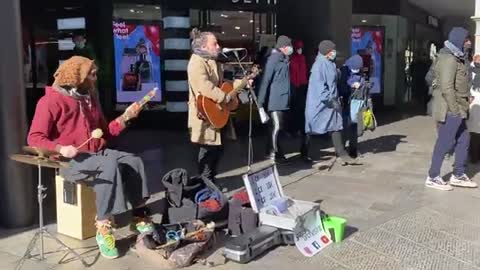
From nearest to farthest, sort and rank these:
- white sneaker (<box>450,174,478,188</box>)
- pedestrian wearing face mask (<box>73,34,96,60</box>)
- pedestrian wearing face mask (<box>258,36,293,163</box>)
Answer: white sneaker (<box>450,174,478,188</box>) → pedestrian wearing face mask (<box>258,36,293,163</box>) → pedestrian wearing face mask (<box>73,34,96,60</box>)

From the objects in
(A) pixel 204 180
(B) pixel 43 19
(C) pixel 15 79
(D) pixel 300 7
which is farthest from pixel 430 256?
(B) pixel 43 19

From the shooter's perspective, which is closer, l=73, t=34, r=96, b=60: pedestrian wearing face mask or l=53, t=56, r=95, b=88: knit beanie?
l=53, t=56, r=95, b=88: knit beanie

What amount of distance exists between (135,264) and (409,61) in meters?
12.6

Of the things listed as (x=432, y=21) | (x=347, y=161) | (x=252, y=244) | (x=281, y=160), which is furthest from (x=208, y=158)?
(x=432, y=21)

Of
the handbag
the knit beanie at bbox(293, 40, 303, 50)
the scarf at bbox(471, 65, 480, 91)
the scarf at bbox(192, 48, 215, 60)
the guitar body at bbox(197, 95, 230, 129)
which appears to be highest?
the knit beanie at bbox(293, 40, 303, 50)

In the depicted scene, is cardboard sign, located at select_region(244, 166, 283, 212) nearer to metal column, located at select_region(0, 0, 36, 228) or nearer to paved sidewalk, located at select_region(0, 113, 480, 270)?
paved sidewalk, located at select_region(0, 113, 480, 270)

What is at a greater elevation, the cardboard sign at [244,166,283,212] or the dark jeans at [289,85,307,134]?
the dark jeans at [289,85,307,134]

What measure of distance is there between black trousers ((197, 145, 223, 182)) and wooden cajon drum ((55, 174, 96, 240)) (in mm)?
1435

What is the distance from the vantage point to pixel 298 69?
9.62 meters

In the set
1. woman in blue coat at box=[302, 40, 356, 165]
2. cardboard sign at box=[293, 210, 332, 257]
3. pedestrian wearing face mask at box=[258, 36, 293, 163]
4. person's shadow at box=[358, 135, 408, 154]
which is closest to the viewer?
cardboard sign at box=[293, 210, 332, 257]

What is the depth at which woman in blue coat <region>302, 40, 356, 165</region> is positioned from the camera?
7434 mm

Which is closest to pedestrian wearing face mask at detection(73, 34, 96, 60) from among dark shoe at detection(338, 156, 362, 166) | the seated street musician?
dark shoe at detection(338, 156, 362, 166)

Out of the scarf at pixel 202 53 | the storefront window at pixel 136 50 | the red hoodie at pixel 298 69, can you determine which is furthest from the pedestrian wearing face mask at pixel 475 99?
the storefront window at pixel 136 50

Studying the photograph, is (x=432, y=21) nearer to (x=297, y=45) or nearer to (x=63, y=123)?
(x=297, y=45)
